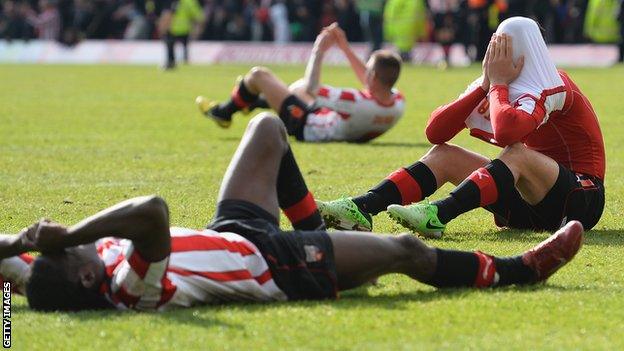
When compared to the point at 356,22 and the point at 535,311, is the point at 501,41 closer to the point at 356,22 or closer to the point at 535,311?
the point at 535,311

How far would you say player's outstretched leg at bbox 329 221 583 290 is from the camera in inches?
235

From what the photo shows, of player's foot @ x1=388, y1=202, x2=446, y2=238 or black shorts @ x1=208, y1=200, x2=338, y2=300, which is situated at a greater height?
black shorts @ x1=208, y1=200, x2=338, y2=300

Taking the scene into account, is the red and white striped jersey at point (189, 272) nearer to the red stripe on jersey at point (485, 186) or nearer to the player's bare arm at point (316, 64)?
the red stripe on jersey at point (485, 186)

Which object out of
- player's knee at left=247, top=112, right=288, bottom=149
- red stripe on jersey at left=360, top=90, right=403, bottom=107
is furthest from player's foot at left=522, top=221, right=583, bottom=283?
red stripe on jersey at left=360, top=90, right=403, bottom=107

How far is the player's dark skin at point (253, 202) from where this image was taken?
552cm

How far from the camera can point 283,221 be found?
8.88m

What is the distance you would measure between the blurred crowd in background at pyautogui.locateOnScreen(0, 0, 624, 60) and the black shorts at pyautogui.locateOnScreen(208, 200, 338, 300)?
2793 centimetres

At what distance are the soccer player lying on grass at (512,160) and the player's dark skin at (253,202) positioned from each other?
1.69 meters

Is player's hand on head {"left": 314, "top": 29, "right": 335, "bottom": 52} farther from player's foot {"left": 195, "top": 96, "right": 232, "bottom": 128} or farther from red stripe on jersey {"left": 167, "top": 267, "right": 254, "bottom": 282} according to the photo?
red stripe on jersey {"left": 167, "top": 267, "right": 254, "bottom": 282}

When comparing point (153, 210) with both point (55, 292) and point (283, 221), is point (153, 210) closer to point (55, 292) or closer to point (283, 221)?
point (55, 292)

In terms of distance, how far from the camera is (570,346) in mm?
5367

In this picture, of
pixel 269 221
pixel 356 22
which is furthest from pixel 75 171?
pixel 356 22

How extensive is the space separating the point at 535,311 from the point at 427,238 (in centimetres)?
214

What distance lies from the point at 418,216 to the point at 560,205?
0.85m
